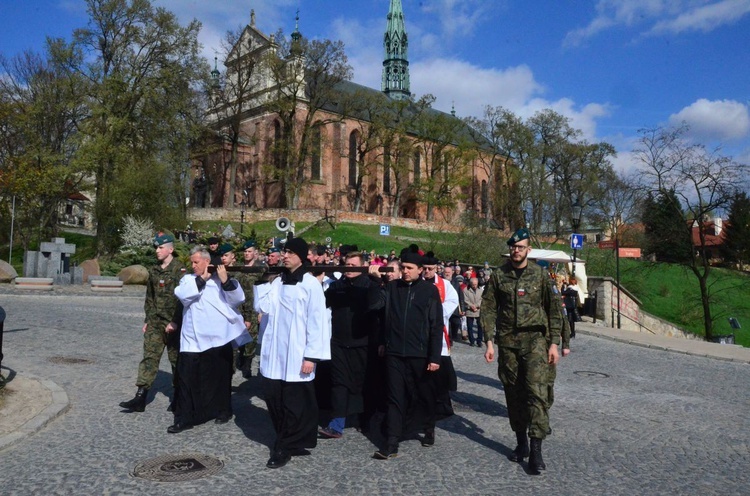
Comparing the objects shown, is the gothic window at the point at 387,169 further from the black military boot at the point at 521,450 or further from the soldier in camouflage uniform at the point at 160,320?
the black military boot at the point at 521,450

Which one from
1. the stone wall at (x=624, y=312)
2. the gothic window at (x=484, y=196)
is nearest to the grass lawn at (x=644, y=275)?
the stone wall at (x=624, y=312)

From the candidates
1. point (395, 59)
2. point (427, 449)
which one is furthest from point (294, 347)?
point (395, 59)

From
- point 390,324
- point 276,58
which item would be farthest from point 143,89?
point 390,324

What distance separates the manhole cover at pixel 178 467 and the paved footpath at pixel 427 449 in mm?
→ 89

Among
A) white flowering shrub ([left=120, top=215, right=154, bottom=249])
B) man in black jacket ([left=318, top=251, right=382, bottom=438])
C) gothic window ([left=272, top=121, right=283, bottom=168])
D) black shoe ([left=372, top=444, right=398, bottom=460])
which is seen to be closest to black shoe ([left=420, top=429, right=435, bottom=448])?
black shoe ([left=372, top=444, right=398, bottom=460])

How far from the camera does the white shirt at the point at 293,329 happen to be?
18.8 feet

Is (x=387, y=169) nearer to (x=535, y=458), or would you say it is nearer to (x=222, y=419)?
(x=222, y=419)

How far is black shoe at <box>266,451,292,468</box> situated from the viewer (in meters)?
5.34

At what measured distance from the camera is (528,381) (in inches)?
221

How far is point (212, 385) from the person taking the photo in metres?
6.70

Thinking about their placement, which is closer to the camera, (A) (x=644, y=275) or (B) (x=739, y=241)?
(A) (x=644, y=275)

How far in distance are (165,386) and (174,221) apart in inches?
1250

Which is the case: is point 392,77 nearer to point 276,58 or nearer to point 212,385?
point 276,58

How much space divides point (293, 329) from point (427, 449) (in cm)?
176
